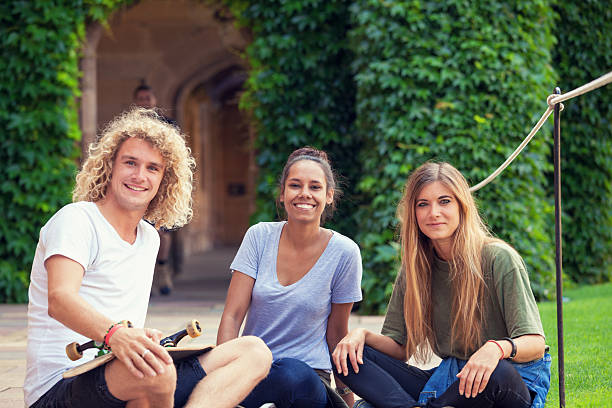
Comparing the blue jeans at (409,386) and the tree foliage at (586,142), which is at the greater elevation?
the tree foliage at (586,142)

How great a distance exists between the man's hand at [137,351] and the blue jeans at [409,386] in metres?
0.88

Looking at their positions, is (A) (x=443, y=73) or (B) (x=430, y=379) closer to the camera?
(B) (x=430, y=379)

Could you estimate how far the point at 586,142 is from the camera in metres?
7.00

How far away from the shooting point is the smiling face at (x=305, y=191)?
2863mm

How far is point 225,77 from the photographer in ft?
51.7

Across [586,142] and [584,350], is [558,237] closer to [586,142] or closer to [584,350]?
[584,350]

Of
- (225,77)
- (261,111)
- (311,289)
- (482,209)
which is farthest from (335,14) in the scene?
(225,77)

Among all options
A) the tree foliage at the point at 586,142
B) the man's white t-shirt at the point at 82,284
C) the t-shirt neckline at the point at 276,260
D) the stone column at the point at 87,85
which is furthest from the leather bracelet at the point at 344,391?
the tree foliage at the point at 586,142

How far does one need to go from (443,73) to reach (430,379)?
3334 millimetres

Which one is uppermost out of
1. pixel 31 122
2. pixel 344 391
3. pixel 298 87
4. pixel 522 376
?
pixel 298 87

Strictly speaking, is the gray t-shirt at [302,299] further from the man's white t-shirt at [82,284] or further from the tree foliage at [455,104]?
the tree foliage at [455,104]

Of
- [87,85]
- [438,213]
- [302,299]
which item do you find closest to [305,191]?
[302,299]

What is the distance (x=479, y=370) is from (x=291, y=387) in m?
0.65

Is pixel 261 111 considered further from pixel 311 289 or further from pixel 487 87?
pixel 311 289
